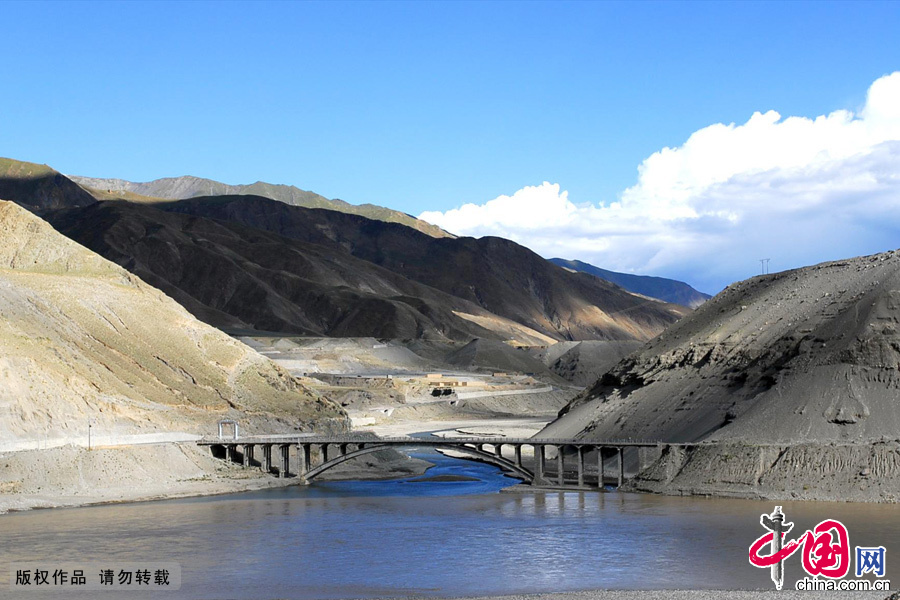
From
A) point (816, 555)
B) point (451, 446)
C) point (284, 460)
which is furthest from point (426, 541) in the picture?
point (284, 460)

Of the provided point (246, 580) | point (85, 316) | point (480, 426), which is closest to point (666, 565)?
point (246, 580)

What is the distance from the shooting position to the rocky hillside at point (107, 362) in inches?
3477

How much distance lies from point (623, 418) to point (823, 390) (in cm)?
1891

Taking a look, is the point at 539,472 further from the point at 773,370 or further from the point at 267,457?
the point at 267,457

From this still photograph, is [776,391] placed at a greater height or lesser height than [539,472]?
greater

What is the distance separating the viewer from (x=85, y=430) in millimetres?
88438

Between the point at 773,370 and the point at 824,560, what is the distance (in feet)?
110

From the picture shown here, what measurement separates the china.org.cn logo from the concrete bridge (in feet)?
102

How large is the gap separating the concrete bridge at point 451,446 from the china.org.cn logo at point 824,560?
31.2 meters

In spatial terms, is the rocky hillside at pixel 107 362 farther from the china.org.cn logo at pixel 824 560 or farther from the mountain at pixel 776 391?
the china.org.cn logo at pixel 824 560

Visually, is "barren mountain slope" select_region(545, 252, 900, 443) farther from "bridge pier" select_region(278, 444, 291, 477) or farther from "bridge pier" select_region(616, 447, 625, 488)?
"bridge pier" select_region(278, 444, 291, 477)

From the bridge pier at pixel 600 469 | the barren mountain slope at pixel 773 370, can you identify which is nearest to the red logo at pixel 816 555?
the barren mountain slope at pixel 773 370

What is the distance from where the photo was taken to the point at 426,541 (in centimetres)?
6600

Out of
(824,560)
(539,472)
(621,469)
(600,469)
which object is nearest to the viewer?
(824,560)
